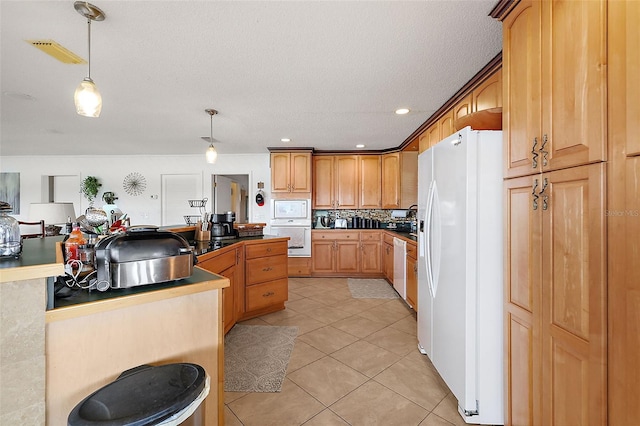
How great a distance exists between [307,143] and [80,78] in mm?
2890

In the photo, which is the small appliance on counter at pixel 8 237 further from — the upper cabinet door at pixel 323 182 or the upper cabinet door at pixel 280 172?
the upper cabinet door at pixel 323 182

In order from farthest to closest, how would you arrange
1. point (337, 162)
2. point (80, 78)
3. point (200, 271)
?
point (337, 162), point (80, 78), point (200, 271)

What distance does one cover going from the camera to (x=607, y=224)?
0.89 meters

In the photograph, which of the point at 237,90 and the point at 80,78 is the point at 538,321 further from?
the point at 80,78

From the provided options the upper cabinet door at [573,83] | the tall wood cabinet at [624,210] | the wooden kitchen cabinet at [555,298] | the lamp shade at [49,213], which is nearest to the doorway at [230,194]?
the lamp shade at [49,213]

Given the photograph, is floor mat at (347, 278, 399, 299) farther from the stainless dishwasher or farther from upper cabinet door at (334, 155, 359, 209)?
upper cabinet door at (334, 155, 359, 209)

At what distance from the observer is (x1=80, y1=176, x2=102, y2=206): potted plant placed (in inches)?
212

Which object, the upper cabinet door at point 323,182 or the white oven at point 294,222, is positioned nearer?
the white oven at point 294,222

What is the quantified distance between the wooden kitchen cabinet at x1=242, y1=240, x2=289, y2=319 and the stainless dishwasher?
4.88ft

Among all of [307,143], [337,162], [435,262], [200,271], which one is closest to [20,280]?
[200,271]

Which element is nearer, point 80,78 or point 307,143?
point 80,78

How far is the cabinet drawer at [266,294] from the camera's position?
9.87 feet

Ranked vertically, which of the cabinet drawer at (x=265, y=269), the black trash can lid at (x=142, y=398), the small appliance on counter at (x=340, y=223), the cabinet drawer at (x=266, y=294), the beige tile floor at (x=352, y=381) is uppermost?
the small appliance on counter at (x=340, y=223)

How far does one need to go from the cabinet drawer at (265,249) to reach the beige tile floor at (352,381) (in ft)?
2.38
